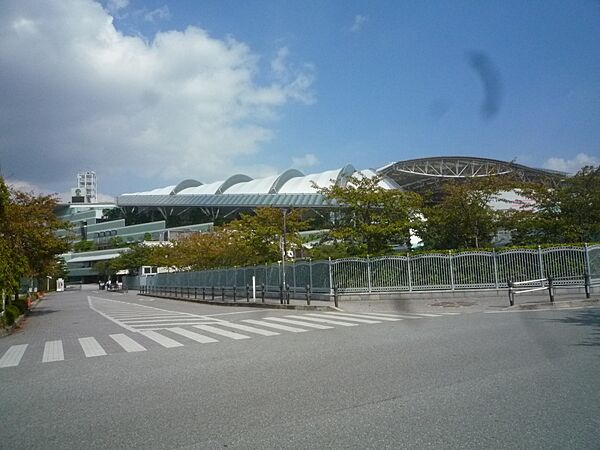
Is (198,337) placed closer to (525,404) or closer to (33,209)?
(525,404)

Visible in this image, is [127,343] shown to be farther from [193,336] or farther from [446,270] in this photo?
[446,270]

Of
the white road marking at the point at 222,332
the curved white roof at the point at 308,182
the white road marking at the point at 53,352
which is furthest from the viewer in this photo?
the curved white roof at the point at 308,182

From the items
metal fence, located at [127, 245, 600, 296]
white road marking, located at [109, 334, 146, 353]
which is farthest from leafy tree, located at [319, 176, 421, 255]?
white road marking, located at [109, 334, 146, 353]

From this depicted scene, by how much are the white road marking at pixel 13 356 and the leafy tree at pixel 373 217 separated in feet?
54.4

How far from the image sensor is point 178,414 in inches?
227

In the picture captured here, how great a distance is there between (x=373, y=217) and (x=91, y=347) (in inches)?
724

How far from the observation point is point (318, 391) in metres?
6.55

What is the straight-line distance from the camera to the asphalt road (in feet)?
16.0

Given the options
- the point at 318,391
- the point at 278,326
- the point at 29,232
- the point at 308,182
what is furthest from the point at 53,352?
the point at 308,182

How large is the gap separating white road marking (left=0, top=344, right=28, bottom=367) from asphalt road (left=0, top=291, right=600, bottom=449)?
50mm

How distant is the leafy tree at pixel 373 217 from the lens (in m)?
26.4

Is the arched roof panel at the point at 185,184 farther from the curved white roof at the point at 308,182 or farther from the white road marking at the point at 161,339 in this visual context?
the white road marking at the point at 161,339

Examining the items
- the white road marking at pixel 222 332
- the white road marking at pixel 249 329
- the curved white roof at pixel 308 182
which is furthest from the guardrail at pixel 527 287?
the curved white roof at pixel 308 182

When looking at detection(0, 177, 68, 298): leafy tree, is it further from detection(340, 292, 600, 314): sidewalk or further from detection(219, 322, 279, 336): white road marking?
detection(340, 292, 600, 314): sidewalk
